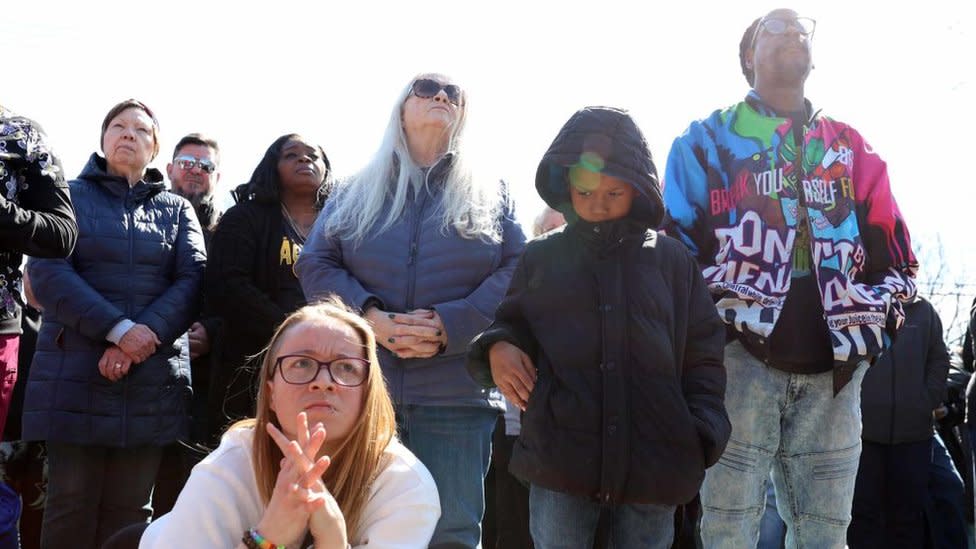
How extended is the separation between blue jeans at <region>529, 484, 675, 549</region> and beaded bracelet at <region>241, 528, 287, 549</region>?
3.72 ft

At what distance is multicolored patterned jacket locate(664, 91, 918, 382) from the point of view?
3725 mm

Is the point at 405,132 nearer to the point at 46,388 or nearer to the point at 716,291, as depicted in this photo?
the point at 716,291

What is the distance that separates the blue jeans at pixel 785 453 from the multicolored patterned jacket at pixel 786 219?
6.0 inches

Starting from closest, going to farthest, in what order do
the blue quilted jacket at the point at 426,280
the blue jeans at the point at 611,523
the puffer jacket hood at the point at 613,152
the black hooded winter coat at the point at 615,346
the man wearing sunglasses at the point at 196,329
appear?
the black hooded winter coat at the point at 615,346 → the blue jeans at the point at 611,523 → the puffer jacket hood at the point at 613,152 → the blue quilted jacket at the point at 426,280 → the man wearing sunglasses at the point at 196,329

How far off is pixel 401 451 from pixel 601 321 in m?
0.79

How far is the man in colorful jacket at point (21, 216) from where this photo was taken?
386cm

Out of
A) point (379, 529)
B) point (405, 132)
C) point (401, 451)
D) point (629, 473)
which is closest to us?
point (379, 529)

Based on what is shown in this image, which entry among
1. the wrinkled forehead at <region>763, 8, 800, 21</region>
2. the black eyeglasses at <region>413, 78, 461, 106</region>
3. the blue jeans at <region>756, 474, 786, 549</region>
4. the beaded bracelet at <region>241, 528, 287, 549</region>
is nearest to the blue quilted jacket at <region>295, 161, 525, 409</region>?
the black eyeglasses at <region>413, 78, 461, 106</region>

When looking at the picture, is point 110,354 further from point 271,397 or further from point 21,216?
point 271,397

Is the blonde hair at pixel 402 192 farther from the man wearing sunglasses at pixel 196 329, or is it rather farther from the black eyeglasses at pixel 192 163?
the black eyeglasses at pixel 192 163

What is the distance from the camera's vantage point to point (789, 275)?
3.76 meters

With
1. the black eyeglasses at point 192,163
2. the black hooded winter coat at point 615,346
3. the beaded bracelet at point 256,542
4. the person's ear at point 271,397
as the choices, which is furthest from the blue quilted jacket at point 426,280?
the black eyeglasses at point 192,163

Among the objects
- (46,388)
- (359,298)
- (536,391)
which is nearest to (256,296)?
(46,388)

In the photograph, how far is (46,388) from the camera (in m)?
4.84
